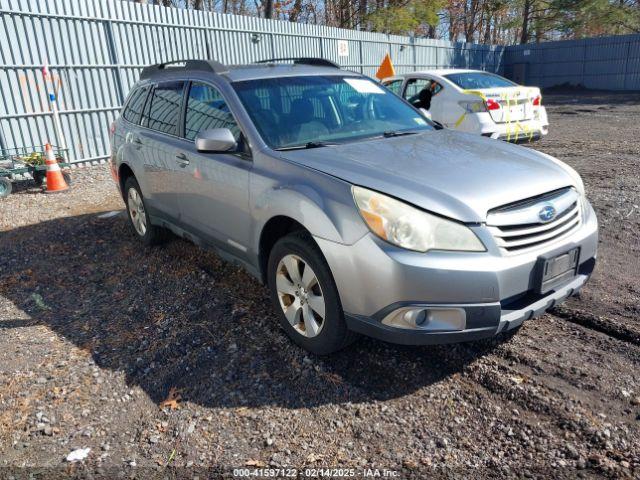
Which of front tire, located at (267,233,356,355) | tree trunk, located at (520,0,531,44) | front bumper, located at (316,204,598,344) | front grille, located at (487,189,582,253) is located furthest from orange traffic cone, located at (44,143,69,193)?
tree trunk, located at (520,0,531,44)

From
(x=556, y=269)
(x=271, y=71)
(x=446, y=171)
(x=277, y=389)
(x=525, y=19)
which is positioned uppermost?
(x=525, y=19)

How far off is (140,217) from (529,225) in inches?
162

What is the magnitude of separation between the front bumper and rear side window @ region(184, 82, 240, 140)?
1498 millimetres

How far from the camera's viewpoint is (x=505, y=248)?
8.73 ft

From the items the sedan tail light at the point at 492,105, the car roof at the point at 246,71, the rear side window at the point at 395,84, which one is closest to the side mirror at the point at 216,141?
the car roof at the point at 246,71

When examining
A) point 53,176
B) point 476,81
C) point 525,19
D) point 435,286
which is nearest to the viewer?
point 435,286

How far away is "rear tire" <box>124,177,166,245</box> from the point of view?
5.29m

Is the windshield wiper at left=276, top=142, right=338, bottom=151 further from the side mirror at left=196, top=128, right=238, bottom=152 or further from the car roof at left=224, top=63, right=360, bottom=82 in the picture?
the car roof at left=224, top=63, right=360, bottom=82

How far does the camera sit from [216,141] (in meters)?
3.45

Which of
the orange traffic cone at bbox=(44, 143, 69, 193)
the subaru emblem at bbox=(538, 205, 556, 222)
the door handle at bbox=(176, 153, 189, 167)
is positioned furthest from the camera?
the orange traffic cone at bbox=(44, 143, 69, 193)

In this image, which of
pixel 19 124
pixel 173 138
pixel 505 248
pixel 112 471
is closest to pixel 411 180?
pixel 505 248

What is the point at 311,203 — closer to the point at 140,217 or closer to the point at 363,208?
the point at 363,208

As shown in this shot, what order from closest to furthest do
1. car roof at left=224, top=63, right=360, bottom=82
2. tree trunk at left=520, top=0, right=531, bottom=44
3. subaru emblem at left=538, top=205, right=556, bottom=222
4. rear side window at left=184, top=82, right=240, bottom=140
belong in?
subaru emblem at left=538, top=205, right=556, bottom=222 → rear side window at left=184, top=82, right=240, bottom=140 → car roof at left=224, top=63, right=360, bottom=82 → tree trunk at left=520, top=0, right=531, bottom=44

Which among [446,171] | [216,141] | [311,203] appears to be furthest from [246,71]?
[446,171]
